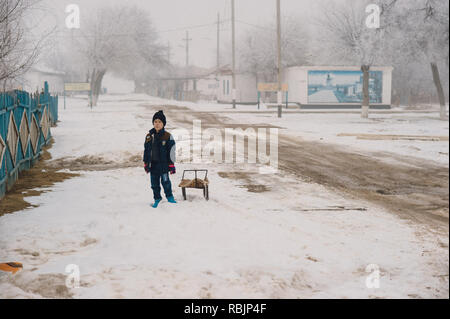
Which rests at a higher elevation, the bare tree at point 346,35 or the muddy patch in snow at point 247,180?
the bare tree at point 346,35

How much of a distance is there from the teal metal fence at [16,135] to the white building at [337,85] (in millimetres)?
33002

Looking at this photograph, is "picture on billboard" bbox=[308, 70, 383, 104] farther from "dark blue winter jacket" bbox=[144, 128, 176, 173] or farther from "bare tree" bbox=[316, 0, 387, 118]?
"dark blue winter jacket" bbox=[144, 128, 176, 173]

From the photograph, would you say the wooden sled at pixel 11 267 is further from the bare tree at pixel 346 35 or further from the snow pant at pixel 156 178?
the bare tree at pixel 346 35

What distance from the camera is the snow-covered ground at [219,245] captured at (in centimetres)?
479

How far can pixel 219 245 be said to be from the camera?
603 cm

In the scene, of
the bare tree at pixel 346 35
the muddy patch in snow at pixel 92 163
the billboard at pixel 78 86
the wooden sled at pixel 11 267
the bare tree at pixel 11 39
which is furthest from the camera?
the billboard at pixel 78 86

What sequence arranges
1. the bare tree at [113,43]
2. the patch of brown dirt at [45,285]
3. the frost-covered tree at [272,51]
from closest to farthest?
1. the patch of brown dirt at [45,285]
2. the bare tree at [113,43]
3. the frost-covered tree at [272,51]

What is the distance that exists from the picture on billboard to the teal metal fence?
33232 mm

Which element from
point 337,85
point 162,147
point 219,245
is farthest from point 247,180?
point 337,85

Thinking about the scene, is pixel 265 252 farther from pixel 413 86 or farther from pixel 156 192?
pixel 413 86

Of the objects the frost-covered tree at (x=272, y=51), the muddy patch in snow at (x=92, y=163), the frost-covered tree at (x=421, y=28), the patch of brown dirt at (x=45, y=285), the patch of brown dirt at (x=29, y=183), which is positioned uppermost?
the frost-covered tree at (x=272, y=51)

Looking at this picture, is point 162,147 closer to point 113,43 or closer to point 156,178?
point 156,178

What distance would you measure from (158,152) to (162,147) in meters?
0.10

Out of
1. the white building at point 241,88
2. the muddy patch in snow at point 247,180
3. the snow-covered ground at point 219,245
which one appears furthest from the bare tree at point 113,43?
the snow-covered ground at point 219,245
